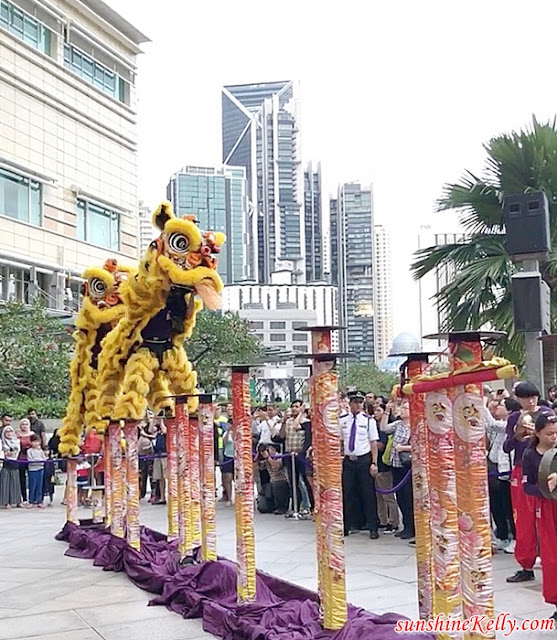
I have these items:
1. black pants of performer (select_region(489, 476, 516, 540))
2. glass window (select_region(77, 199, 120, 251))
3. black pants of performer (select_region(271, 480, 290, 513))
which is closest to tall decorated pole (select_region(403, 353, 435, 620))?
black pants of performer (select_region(489, 476, 516, 540))

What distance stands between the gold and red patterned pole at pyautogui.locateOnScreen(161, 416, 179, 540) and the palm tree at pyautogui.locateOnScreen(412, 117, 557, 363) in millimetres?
4251

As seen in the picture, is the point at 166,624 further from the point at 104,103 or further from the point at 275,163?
the point at 275,163

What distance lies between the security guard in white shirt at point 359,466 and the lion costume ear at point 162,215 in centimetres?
295

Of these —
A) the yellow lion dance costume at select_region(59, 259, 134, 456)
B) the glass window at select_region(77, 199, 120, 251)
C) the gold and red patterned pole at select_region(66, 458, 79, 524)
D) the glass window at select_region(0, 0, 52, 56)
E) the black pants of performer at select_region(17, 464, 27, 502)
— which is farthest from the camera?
the glass window at select_region(77, 199, 120, 251)

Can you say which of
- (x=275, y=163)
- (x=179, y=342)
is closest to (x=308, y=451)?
(x=179, y=342)

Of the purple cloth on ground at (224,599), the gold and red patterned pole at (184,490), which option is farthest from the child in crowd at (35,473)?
the gold and red patterned pole at (184,490)

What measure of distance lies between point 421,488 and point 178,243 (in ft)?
13.2

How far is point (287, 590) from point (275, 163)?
9223 centimetres

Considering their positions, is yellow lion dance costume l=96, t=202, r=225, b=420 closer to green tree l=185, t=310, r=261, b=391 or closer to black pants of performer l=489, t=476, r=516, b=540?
black pants of performer l=489, t=476, r=516, b=540

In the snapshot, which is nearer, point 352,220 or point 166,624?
point 166,624

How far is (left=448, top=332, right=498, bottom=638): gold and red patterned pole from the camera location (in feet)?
12.3

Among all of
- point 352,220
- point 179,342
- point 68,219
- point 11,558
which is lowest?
point 11,558

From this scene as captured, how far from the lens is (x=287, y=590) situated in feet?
19.6

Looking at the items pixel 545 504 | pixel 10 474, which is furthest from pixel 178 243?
pixel 10 474
